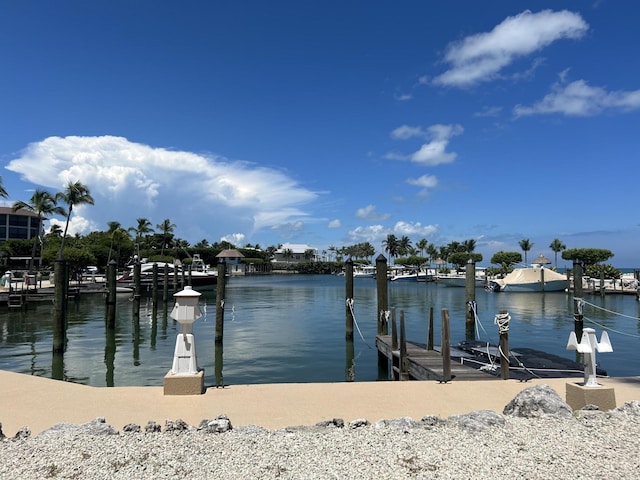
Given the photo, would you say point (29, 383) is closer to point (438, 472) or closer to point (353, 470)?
point (353, 470)

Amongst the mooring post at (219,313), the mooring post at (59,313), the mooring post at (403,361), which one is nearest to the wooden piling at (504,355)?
the mooring post at (403,361)

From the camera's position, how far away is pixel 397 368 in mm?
12891

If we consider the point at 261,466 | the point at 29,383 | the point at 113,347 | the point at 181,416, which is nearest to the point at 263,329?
the point at 113,347

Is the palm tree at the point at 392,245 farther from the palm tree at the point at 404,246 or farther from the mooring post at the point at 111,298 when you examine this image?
→ the mooring post at the point at 111,298

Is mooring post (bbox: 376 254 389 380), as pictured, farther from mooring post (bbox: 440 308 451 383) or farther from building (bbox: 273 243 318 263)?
building (bbox: 273 243 318 263)

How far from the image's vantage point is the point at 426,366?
1127 centimetres

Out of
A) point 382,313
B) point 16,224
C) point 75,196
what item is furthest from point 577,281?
point 16,224

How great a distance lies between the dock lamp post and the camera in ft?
25.8

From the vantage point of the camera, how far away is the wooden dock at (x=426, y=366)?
10.4 m

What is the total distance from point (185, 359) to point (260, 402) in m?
1.56

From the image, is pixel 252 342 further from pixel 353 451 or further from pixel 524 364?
pixel 353 451

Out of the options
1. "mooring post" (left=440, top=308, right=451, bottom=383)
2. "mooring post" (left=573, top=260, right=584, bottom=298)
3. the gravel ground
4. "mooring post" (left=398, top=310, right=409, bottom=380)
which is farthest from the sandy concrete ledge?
"mooring post" (left=573, top=260, right=584, bottom=298)

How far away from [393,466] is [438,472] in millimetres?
461

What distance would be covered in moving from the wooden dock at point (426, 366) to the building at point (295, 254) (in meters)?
143
